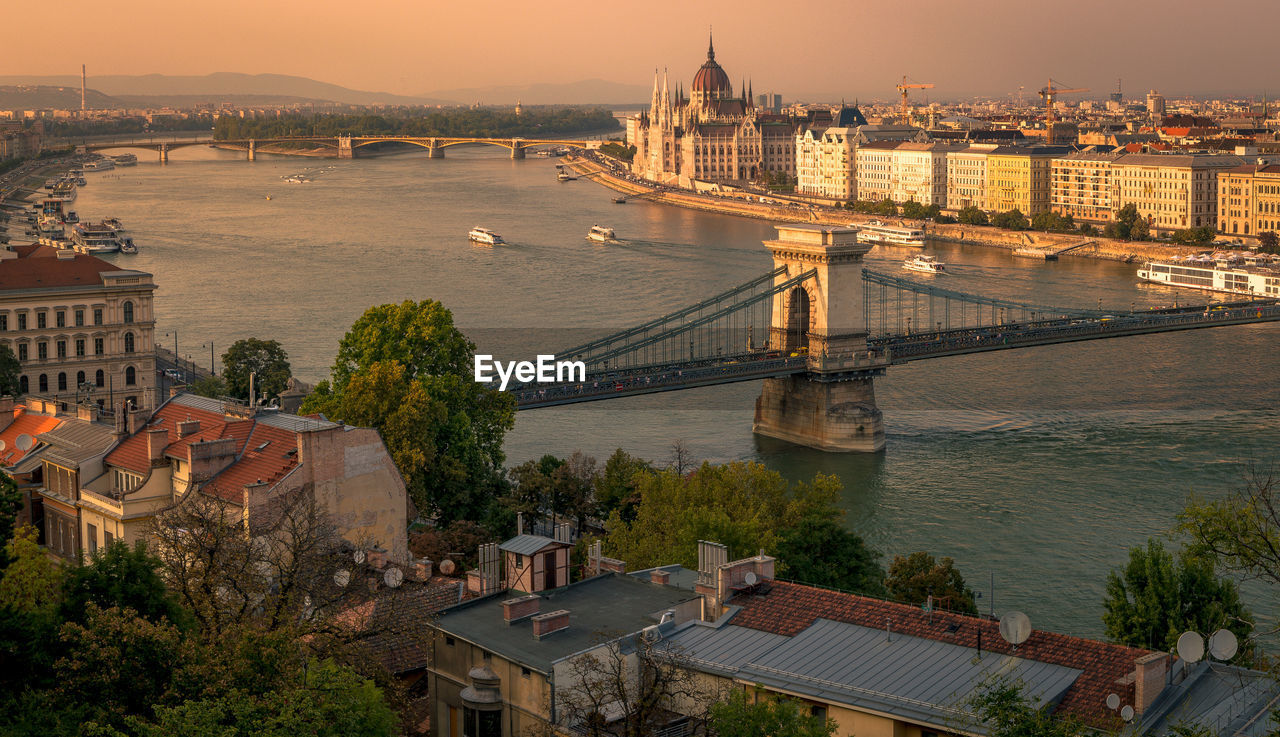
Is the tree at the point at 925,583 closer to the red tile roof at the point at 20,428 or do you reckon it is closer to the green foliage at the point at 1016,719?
the green foliage at the point at 1016,719

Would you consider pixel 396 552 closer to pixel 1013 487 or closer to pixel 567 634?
pixel 567 634

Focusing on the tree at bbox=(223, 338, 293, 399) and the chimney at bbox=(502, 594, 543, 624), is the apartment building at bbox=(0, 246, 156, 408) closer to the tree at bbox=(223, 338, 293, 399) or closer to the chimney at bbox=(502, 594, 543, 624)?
the tree at bbox=(223, 338, 293, 399)

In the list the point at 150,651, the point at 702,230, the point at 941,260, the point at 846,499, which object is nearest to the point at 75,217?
the point at 702,230

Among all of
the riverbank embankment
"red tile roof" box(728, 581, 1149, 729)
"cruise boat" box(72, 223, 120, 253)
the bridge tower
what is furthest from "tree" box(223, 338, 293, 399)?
the riverbank embankment

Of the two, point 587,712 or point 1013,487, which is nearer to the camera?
point 587,712

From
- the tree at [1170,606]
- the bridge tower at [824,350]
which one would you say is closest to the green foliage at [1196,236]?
the bridge tower at [824,350]
